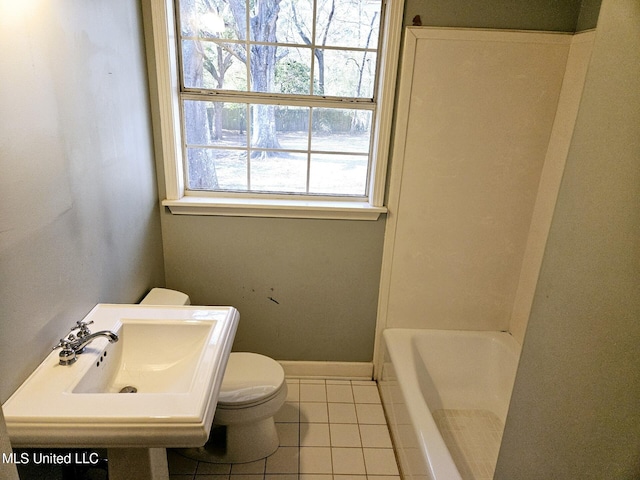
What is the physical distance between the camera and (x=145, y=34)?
5.60 feet

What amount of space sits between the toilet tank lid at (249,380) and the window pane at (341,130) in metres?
1.08

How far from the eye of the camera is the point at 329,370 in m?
2.30

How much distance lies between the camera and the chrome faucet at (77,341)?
3.61 feet

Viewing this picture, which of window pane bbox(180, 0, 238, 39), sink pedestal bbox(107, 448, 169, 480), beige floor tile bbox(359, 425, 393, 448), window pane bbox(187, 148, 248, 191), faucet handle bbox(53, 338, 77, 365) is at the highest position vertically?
window pane bbox(180, 0, 238, 39)

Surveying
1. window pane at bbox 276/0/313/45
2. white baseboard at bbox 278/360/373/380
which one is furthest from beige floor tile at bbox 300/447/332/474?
window pane at bbox 276/0/313/45

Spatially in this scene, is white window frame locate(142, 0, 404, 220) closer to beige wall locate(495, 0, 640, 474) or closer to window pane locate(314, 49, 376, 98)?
window pane locate(314, 49, 376, 98)

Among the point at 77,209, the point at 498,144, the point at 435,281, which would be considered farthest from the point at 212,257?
the point at 498,144

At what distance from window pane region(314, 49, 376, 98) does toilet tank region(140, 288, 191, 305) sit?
47.3 inches

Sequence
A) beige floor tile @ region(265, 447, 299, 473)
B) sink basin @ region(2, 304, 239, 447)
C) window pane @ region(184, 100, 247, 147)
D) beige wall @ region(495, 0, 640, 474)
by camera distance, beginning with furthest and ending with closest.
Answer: window pane @ region(184, 100, 247, 147)
beige floor tile @ region(265, 447, 299, 473)
sink basin @ region(2, 304, 239, 447)
beige wall @ region(495, 0, 640, 474)

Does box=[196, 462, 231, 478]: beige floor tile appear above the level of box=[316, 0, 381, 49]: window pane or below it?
below

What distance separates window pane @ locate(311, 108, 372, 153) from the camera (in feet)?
6.48

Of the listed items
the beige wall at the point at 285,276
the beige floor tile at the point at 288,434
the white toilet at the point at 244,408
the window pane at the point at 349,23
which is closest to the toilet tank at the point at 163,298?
the white toilet at the point at 244,408

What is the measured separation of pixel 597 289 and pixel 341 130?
165cm

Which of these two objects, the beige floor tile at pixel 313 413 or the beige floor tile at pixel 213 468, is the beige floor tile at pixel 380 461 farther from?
the beige floor tile at pixel 213 468
